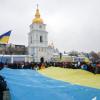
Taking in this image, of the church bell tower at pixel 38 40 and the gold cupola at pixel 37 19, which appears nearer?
the church bell tower at pixel 38 40

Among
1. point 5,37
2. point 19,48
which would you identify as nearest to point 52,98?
point 5,37

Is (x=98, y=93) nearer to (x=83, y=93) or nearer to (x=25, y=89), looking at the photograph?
(x=83, y=93)

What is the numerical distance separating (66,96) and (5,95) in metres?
1.70

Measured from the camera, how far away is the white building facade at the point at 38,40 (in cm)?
7181

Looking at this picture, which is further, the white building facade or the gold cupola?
the gold cupola

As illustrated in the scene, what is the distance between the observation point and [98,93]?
7.54 metres

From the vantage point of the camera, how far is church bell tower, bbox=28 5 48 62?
236ft

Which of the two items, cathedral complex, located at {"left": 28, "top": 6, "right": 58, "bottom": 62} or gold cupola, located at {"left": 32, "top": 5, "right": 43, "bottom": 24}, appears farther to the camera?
gold cupola, located at {"left": 32, "top": 5, "right": 43, "bottom": 24}

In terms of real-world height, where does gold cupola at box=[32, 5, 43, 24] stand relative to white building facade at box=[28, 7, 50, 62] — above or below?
above

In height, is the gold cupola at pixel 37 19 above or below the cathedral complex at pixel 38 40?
above

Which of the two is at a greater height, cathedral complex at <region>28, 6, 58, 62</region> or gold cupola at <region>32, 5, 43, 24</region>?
gold cupola at <region>32, 5, 43, 24</region>

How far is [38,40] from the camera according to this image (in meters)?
71.9

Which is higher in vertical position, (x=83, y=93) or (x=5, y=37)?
(x=5, y=37)

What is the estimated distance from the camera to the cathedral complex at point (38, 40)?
71812 mm
